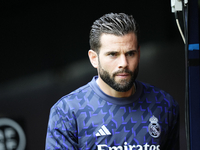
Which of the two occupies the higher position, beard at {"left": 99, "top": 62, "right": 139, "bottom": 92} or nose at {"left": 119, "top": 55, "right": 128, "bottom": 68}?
nose at {"left": 119, "top": 55, "right": 128, "bottom": 68}

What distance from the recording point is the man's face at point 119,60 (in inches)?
65.0

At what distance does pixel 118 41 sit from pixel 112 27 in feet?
0.31

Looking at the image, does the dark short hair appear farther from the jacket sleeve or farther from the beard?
the jacket sleeve

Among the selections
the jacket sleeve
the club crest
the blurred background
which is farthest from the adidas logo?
the blurred background

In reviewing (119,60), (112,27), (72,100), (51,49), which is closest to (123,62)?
(119,60)

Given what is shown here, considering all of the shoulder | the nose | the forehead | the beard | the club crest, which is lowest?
the club crest

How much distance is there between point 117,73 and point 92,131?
34cm

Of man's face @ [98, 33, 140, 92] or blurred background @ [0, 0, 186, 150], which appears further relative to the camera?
blurred background @ [0, 0, 186, 150]

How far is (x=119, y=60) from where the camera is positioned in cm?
165

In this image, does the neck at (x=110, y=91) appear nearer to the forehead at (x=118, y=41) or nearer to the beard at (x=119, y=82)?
the beard at (x=119, y=82)

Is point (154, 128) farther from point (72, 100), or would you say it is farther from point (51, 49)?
point (51, 49)

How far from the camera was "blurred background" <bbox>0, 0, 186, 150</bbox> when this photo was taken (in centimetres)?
291

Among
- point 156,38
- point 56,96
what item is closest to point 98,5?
point 156,38

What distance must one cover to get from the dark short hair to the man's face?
0.09ft
